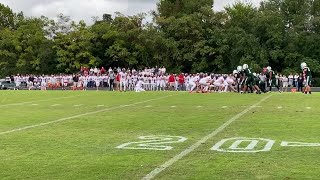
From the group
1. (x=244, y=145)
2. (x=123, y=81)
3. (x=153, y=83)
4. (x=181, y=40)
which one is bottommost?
(x=244, y=145)

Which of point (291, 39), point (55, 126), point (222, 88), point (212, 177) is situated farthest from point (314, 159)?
point (291, 39)

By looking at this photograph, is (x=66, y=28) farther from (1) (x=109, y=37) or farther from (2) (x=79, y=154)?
(2) (x=79, y=154)

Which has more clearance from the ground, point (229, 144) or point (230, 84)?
point (230, 84)

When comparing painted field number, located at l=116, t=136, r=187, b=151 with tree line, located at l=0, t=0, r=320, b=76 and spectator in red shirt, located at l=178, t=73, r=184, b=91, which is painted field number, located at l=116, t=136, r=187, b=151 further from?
tree line, located at l=0, t=0, r=320, b=76

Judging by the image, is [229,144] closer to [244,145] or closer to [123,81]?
[244,145]

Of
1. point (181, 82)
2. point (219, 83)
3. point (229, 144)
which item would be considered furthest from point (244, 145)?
point (181, 82)

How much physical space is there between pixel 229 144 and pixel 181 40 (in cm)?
4868

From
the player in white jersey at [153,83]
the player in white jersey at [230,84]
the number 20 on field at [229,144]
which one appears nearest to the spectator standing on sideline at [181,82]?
the player in white jersey at [153,83]

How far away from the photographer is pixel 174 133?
1066 centimetres

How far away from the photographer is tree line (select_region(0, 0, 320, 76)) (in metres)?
54.4

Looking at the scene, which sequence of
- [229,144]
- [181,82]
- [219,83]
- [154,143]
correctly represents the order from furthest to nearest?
1. [181,82]
2. [219,83]
3. [154,143]
4. [229,144]

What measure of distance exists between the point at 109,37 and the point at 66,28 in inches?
296

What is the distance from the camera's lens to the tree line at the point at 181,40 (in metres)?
54.4

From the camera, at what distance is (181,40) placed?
5728 cm
